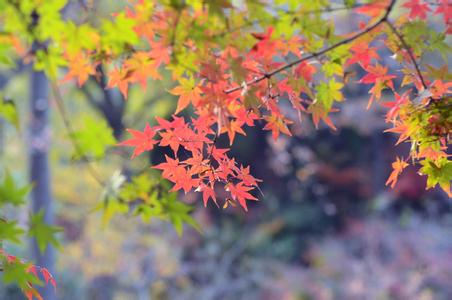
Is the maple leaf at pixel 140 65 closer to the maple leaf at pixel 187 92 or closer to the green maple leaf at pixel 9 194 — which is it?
the maple leaf at pixel 187 92

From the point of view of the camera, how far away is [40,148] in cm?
497

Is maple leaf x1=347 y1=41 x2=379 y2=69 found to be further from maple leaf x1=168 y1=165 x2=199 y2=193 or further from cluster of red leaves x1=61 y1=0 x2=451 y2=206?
maple leaf x1=168 y1=165 x2=199 y2=193

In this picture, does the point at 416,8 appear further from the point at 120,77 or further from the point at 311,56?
the point at 120,77

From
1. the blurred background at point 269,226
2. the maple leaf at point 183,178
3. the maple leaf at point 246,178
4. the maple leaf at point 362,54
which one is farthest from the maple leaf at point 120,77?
the blurred background at point 269,226

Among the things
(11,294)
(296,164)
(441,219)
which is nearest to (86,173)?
(11,294)

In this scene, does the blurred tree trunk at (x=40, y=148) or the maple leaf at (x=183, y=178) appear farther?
the blurred tree trunk at (x=40, y=148)

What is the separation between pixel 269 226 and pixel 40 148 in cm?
446

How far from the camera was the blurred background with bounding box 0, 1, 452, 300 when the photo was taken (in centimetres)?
666

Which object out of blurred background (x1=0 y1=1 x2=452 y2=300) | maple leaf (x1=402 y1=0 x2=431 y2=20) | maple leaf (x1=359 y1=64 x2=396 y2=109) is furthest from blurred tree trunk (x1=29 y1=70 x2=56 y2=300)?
maple leaf (x1=402 y1=0 x2=431 y2=20)

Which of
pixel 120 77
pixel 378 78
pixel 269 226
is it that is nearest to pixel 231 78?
pixel 120 77

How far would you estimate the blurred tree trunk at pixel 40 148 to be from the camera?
489cm

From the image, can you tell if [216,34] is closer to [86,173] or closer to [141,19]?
[141,19]

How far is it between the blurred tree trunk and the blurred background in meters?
0.14

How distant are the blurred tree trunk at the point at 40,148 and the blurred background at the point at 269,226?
14 cm
